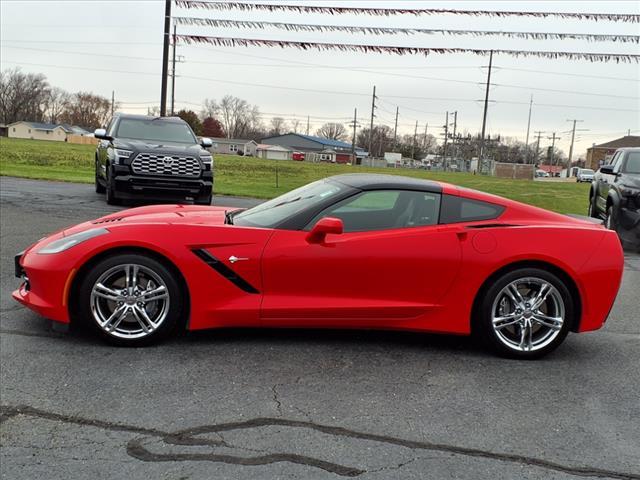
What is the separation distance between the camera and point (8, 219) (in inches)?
356

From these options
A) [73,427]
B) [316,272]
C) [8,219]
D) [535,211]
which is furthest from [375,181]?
[8,219]

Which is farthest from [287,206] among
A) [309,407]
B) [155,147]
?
[155,147]

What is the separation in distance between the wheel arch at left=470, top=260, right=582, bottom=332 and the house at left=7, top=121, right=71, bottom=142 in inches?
5010

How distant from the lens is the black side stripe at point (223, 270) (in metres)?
4.11

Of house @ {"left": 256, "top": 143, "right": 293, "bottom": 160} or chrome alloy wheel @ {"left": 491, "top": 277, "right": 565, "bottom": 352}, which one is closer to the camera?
chrome alloy wheel @ {"left": 491, "top": 277, "right": 565, "bottom": 352}

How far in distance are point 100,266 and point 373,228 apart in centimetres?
191

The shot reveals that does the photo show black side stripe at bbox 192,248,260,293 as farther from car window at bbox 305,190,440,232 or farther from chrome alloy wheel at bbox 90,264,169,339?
car window at bbox 305,190,440,232

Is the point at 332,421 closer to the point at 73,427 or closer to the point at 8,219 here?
the point at 73,427

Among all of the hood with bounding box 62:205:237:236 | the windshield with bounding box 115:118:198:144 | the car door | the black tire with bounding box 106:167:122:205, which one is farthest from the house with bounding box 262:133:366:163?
the car door

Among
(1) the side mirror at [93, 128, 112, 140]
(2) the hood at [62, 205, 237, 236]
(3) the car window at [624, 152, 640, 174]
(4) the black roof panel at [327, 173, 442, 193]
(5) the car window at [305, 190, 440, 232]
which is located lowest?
(2) the hood at [62, 205, 237, 236]

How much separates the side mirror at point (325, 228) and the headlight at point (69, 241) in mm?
1444

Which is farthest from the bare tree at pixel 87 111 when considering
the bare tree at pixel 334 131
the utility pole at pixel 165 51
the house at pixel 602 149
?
the utility pole at pixel 165 51

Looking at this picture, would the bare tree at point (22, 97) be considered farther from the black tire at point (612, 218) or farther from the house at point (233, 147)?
the black tire at point (612, 218)

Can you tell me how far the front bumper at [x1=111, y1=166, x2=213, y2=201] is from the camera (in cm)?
1102
